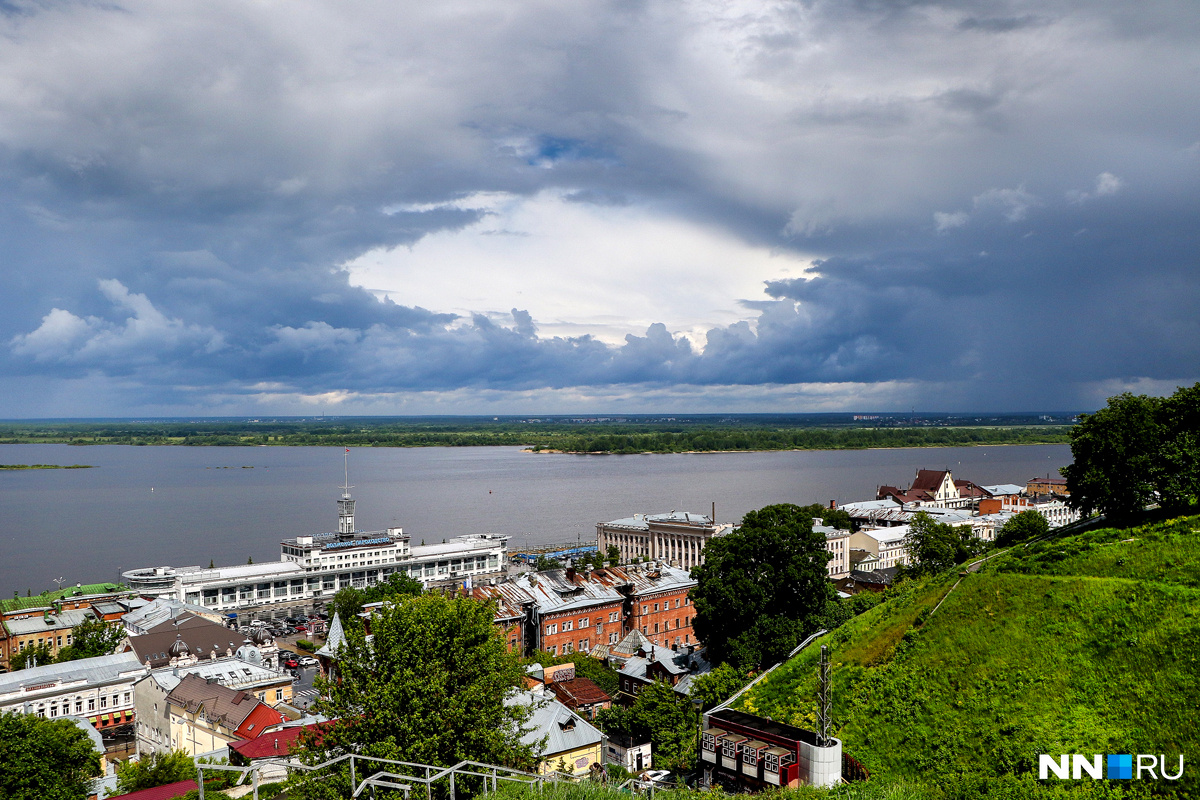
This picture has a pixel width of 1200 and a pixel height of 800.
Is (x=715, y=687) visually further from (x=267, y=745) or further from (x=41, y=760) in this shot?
(x=41, y=760)

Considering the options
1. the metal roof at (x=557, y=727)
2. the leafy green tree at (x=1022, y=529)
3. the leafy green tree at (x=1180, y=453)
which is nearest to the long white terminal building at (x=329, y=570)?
the leafy green tree at (x=1022, y=529)

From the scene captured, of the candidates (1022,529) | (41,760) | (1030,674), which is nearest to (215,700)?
(41,760)

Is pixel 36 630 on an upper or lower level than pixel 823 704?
lower

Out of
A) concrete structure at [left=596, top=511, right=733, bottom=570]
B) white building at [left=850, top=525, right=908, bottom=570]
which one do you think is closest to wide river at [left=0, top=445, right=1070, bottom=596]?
concrete structure at [left=596, top=511, right=733, bottom=570]

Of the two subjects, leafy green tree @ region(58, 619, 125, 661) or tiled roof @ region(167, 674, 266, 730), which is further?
leafy green tree @ region(58, 619, 125, 661)

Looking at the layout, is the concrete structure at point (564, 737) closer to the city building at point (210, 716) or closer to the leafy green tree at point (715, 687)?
the leafy green tree at point (715, 687)

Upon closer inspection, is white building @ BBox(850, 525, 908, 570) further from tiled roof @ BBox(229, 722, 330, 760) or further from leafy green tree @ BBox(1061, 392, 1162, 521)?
tiled roof @ BBox(229, 722, 330, 760)

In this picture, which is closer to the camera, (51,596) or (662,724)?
(662,724)
